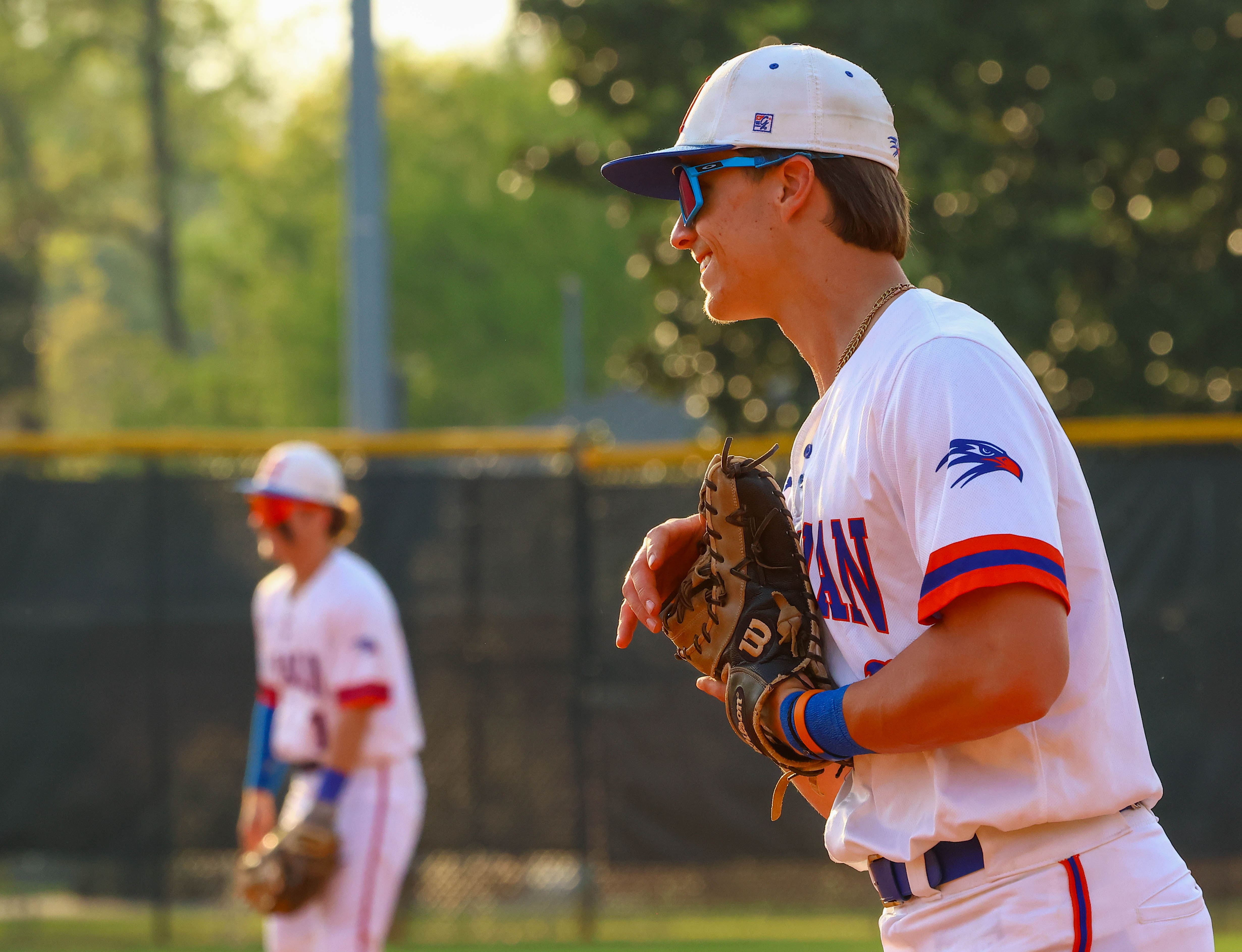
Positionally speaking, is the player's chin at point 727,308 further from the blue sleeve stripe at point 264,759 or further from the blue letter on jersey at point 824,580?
the blue sleeve stripe at point 264,759

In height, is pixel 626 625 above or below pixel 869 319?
below

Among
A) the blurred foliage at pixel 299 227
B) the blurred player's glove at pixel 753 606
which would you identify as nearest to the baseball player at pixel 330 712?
the blurred player's glove at pixel 753 606

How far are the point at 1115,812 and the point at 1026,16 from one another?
1042 centimetres

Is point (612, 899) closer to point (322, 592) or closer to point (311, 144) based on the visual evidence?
point (322, 592)

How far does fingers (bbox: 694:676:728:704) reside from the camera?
2.33 meters

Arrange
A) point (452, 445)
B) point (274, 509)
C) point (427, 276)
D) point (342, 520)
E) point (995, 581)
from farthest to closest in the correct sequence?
1. point (427, 276)
2. point (452, 445)
3. point (342, 520)
4. point (274, 509)
5. point (995, 581)

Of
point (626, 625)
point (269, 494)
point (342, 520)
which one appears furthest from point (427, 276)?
point (626, 625)

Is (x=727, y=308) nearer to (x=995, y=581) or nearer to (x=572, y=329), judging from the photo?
(x=995, y=581)

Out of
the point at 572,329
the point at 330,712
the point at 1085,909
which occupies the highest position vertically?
the point at 572,329

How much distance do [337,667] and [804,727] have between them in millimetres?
3698

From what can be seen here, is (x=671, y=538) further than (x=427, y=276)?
No

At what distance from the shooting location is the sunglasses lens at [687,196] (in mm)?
2250

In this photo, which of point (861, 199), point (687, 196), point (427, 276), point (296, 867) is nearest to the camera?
point (861, 199)

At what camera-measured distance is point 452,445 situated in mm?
8328
